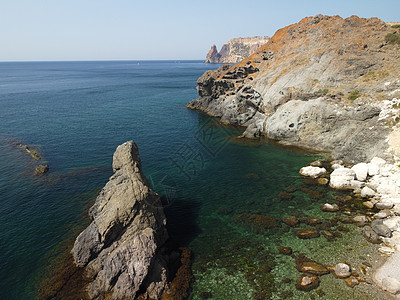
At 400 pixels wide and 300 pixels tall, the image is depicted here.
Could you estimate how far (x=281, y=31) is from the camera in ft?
333

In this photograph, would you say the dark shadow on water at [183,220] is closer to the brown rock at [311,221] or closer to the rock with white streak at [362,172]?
the brown rock at [311,221]

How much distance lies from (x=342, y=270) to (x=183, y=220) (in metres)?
19.9

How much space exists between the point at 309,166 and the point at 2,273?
49.0 metres

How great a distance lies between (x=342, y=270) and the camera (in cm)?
2506

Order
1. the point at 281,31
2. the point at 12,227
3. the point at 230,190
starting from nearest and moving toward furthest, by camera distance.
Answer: the point at 12,227 < the point at 230,190 < the point at 281,31

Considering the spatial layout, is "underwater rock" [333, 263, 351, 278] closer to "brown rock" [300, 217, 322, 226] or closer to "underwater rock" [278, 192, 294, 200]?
"brown rock" [300, 217, 322, 226]

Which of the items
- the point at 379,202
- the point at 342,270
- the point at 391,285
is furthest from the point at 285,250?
the point at 379,202

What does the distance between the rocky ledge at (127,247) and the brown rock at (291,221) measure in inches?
577

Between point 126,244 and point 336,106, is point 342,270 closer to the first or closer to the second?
point 126,244

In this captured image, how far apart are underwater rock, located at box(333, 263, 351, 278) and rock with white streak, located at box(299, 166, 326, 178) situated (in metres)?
21.9

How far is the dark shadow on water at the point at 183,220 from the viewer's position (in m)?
31.8

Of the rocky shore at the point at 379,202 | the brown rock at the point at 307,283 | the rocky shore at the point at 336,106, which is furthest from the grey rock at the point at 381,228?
the brown rock at the point at 307,283

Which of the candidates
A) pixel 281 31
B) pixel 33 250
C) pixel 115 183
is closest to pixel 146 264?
pixel 115 183

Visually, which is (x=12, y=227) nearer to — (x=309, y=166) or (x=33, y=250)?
(x=33, y=250)
